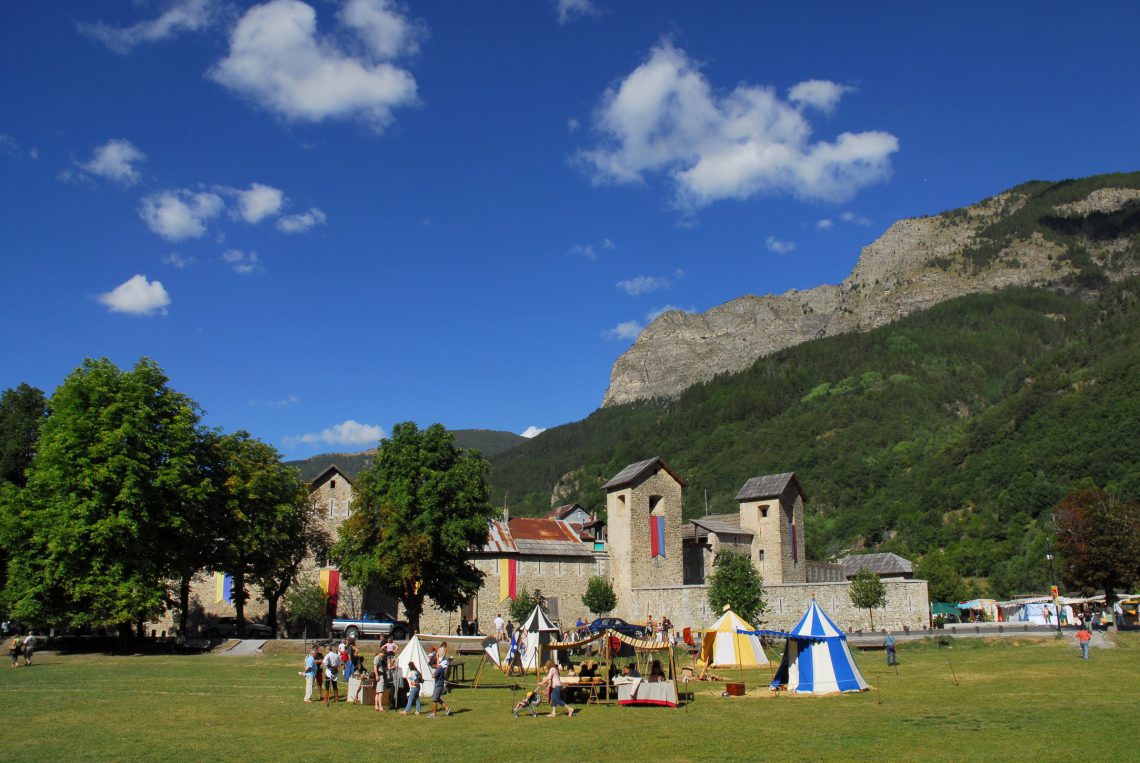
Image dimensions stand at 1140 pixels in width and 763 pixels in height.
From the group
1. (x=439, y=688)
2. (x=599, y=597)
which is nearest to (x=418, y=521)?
(x=599, y=597)

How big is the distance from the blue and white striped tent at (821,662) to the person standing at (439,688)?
957 cm

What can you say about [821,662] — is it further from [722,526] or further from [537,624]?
[722,526]

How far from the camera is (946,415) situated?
450 ft

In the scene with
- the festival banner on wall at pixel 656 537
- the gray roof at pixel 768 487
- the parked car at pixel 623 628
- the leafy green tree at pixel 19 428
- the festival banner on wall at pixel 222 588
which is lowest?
the parked car at pixel 623 628

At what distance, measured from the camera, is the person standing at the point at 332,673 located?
2250cm

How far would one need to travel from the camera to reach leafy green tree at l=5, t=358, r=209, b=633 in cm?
3394

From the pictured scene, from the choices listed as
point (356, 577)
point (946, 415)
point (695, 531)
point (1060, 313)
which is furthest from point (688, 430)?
point (356, 577)

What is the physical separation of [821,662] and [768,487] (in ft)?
121

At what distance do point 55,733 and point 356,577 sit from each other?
25480mm

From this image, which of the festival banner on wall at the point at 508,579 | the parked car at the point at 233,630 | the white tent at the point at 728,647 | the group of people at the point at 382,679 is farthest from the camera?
the festival banner on wall at the point at 508,579

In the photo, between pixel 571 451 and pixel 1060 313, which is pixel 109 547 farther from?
pixel 1060 313

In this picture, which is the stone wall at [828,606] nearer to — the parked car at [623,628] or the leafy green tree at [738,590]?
the leafy green tree at [738,590]

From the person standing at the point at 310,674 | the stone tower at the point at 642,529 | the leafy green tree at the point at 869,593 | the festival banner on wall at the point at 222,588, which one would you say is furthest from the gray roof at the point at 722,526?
the person standing at the point at 310,674

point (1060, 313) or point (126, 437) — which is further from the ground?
point (1060, 313)
